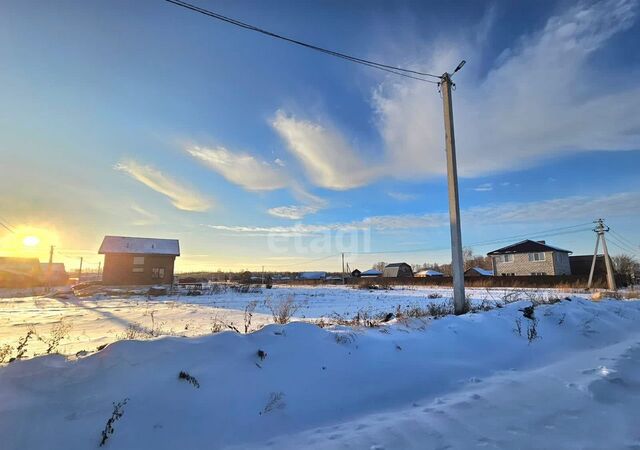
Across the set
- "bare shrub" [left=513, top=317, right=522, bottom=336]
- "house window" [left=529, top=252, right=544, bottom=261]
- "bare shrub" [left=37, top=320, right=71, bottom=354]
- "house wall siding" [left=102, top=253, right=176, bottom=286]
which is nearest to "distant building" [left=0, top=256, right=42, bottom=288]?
"house wall siding" [left=102, top=253, right=176, bottom=286]

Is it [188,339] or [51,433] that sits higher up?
[188,339]

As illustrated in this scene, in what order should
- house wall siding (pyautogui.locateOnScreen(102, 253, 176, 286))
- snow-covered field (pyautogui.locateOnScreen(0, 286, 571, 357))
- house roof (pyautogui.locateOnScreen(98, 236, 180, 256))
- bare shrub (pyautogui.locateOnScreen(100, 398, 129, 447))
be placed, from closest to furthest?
bare shrub (pyautogui.locateOnScreen(100, 398, 129, 447)) → snow-covered field (pyautogui.locateOnScreen(0, 286, 571, 357)) → house wall siding (pyautogui.locateOnScreen(102, 253, 176, 286)) → house roof (pyautogui.locateOnScreen(98, 236, 180, 256))

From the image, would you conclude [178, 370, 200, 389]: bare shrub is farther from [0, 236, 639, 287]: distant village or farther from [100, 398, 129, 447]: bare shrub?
[0, 236, 639, 287]: distant village

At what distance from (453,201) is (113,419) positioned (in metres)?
8.55

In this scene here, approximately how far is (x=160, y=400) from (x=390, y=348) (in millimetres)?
3204

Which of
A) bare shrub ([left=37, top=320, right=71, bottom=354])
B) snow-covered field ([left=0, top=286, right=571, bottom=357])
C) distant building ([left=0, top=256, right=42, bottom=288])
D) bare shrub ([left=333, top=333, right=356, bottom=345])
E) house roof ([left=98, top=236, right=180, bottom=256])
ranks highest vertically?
house roof ([left=98, top=236, right=180, bottom=256])

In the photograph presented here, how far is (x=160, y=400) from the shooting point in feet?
11.0

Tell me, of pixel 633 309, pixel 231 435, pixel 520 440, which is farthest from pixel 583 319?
pixel 231 435

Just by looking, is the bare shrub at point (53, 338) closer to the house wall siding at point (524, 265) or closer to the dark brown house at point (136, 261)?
the dark brown house at point (136, 261)

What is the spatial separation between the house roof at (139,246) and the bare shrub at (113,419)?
39.1 meters

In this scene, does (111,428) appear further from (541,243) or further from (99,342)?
(541,243)

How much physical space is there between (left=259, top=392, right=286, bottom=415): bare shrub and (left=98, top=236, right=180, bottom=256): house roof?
1542 inches

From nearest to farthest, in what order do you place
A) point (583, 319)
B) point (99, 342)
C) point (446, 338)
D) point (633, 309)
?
point (446, 338)
point (99, 342)
point (583, 319)
point (633, 309)

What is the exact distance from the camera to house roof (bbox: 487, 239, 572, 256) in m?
42.9
